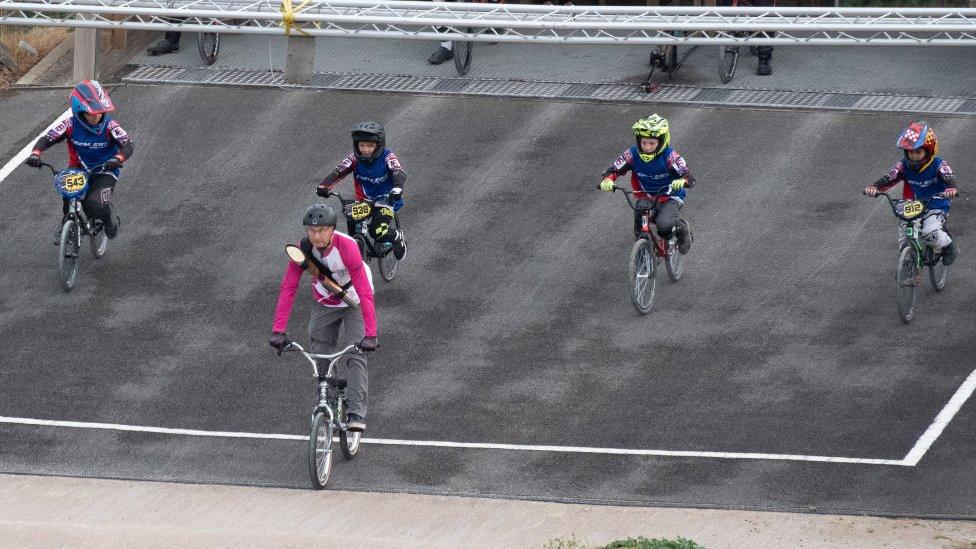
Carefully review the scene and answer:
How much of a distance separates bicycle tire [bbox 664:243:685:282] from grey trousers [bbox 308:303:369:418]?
5052 millimetres

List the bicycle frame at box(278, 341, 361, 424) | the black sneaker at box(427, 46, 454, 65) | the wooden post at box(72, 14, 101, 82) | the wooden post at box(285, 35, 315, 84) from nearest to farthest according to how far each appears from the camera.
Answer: the bicycle frame at box(278, 341, 361, 424)
the wooden post at box(285, 35, 315, 84)
the wooden post at box(72, 14, 101, 82)
the black sneaker at box(427, 46, 454, 65)

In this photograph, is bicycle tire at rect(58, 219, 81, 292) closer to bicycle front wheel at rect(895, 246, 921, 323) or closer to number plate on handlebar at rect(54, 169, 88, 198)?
number plate on handlebar at rect(54, 169, 88, 198)

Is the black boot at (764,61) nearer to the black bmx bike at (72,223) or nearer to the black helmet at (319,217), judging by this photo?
the black bmx bike at (72,223)

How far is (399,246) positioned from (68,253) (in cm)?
355

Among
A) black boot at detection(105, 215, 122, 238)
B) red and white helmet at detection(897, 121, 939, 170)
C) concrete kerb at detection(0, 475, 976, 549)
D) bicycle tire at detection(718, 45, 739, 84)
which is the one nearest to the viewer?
concrete kerb at detection(0, 475, 976, 549)

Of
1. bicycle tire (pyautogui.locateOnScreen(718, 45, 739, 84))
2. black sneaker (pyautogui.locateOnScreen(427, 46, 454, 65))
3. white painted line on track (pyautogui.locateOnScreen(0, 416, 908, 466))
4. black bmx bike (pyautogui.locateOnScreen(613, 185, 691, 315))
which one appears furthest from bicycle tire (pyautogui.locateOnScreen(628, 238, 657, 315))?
black sneaker (pyautogui.locateOnScreen(427, 46, 454, 65))

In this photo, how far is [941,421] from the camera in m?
13.8

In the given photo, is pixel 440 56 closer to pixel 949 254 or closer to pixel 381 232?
pixel 381 232

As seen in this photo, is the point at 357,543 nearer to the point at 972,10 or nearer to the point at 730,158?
the point at 972,10

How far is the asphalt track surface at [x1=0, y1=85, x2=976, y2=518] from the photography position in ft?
43.2

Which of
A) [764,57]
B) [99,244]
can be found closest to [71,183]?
[99,244]

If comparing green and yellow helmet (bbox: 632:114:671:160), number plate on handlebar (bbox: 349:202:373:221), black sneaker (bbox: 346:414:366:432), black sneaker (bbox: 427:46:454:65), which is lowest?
black sneaker (bbox: 346:414:366:432)

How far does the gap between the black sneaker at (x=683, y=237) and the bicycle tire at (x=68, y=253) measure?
6418 millimetres

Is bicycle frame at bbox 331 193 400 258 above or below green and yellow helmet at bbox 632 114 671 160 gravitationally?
below
